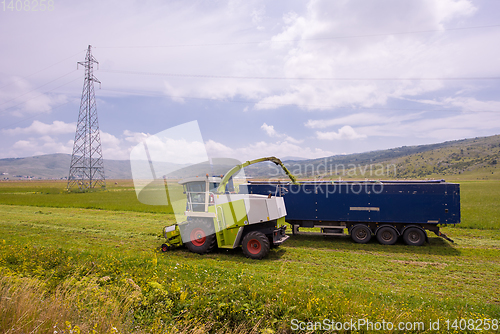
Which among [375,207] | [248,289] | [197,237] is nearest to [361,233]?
[375,207]

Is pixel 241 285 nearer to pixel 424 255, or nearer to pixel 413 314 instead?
pixel 413 314

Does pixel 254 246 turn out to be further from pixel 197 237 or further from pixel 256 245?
pixel 197 237

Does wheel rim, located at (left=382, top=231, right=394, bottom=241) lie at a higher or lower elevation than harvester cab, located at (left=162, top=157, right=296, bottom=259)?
lower

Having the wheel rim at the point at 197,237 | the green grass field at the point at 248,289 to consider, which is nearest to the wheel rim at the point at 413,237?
the green grass field at the point at 248,289

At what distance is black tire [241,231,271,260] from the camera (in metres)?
10.7

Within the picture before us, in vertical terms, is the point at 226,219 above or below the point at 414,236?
above

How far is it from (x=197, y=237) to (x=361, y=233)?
8275 millimetres

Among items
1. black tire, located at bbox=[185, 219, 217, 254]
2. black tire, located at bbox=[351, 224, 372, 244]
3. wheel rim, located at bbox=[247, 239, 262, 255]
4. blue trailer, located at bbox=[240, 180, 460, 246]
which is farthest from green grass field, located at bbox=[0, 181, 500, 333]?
blue trailer, located at bbox=[240, 180, 460, 246]

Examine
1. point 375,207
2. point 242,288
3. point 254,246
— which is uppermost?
point 375,207

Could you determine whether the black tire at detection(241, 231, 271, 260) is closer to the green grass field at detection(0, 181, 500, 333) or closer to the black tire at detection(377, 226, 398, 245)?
the green grass field at detection(0, 181, 500, 333)

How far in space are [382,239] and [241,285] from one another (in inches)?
397

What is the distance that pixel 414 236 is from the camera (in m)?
13.4

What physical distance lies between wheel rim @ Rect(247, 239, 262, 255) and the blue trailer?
10.6 ft

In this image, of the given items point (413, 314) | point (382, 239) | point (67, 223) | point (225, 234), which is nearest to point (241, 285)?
point (413, 314)
